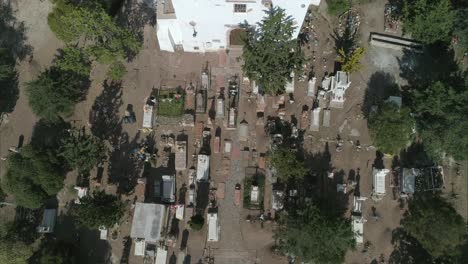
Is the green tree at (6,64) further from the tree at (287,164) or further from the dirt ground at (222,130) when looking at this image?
the tree at (287,164)

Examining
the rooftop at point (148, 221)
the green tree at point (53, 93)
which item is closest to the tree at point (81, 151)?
the green tree at point (53, 93)

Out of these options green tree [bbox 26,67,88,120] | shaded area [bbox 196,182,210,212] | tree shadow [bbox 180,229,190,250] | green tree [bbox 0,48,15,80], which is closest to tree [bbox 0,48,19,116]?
green tree [bbox 0,48,15,80]

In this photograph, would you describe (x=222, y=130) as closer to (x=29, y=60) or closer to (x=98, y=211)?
(x=98, y=211)

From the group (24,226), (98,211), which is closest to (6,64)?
(24,226)

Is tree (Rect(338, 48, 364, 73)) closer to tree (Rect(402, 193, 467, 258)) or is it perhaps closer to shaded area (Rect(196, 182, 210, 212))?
tree (Rect(402, 193, 467, 258))

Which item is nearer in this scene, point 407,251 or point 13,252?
point 13,252
